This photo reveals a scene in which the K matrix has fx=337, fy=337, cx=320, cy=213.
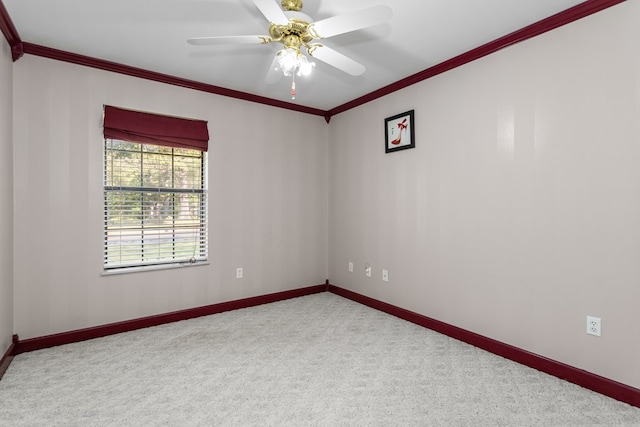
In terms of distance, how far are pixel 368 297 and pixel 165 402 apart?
2466mm

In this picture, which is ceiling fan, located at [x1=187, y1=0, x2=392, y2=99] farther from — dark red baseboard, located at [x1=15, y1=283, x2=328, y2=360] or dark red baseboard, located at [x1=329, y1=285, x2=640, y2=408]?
dark red baseboard, located at [x1=15, y1=283, x2=328, y2=360]

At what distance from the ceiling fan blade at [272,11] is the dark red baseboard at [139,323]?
2.89 metres

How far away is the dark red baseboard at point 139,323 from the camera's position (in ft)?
9.07

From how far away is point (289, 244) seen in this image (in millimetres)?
4297

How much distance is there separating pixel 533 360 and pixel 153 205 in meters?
3.54

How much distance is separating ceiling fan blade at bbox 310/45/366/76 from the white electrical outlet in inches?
87.0

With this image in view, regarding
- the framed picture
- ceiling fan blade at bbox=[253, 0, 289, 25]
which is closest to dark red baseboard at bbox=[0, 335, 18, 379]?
ceiling fan blade at bbox=[253, 0, 289, 25]

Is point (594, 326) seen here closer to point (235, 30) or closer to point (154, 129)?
point (235, 30)

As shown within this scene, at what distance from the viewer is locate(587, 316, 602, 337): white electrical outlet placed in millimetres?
2144

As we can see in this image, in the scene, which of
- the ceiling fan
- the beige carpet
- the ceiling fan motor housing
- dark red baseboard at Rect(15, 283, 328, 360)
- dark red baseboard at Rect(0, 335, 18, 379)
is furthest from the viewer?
dark red baseboard at Rect(15, 283, 328, 360)

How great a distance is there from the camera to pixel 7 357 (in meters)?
2.47

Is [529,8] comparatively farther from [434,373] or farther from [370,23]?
[434,373]

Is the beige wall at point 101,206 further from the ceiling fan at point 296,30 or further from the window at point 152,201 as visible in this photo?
the ceiling fan at point 296,30

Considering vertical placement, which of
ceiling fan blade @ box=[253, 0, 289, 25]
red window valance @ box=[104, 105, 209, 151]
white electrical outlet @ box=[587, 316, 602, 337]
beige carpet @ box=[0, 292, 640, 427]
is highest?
ceiling fan blade @ box=[253, 0, 289, 25]
